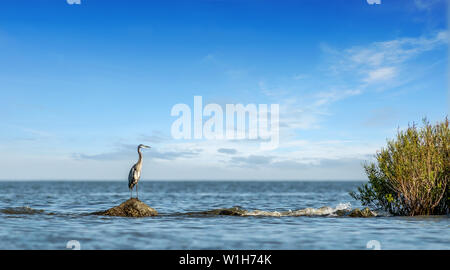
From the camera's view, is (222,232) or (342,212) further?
(342,212)

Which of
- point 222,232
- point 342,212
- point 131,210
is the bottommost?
point 222,232

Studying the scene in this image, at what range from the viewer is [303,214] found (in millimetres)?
25250

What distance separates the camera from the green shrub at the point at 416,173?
71.3 ft

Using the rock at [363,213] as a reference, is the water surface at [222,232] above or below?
below

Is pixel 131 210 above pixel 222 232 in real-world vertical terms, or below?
above

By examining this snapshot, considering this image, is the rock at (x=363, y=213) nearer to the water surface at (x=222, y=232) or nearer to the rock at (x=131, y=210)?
the water surface at (x=222, y=232)

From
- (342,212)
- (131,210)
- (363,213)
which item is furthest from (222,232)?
(342,212)

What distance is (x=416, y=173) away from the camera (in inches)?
854

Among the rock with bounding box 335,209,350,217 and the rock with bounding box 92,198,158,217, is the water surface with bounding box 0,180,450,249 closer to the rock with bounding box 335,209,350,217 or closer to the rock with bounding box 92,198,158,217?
the rock with bounding box 92,198,158,217

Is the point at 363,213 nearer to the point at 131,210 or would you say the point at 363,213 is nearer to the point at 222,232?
the point at 222,232

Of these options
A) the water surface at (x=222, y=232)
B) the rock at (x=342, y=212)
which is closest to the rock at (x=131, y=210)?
the water surface at (x=222, y=232)

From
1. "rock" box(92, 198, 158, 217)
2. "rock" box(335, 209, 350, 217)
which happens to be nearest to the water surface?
"rock" box(92, 198, 158, 217)
